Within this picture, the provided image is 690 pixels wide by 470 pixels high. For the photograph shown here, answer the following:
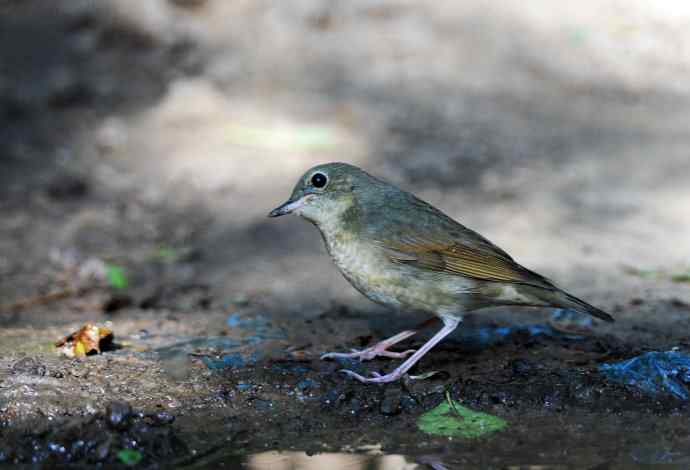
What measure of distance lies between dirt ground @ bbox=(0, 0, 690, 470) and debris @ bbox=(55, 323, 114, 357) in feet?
0.37

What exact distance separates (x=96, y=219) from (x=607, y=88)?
517cm

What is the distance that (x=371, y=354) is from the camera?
15.7 feet

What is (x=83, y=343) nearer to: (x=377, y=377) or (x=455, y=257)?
(x=377, y=377)

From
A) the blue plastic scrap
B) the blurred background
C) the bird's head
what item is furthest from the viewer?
the blurred background

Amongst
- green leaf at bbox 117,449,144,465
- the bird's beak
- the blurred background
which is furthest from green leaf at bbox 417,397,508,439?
the blurred background

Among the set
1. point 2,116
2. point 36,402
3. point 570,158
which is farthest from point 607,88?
point 36,402

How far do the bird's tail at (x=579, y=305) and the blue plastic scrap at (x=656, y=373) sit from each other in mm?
249

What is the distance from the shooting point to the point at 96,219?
7.66m

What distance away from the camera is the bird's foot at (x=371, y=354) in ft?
15.4

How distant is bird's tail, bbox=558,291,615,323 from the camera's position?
177 inches

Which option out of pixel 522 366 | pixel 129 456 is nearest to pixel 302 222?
pixel 522 366

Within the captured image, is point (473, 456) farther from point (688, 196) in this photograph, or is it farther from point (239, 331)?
point (688, 196)

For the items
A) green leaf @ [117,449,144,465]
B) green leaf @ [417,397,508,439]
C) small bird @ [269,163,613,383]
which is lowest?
green leaf @ [117,449,144,465]

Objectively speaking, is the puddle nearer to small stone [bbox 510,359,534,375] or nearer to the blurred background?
small stone [bbox 510,359,534,375]
